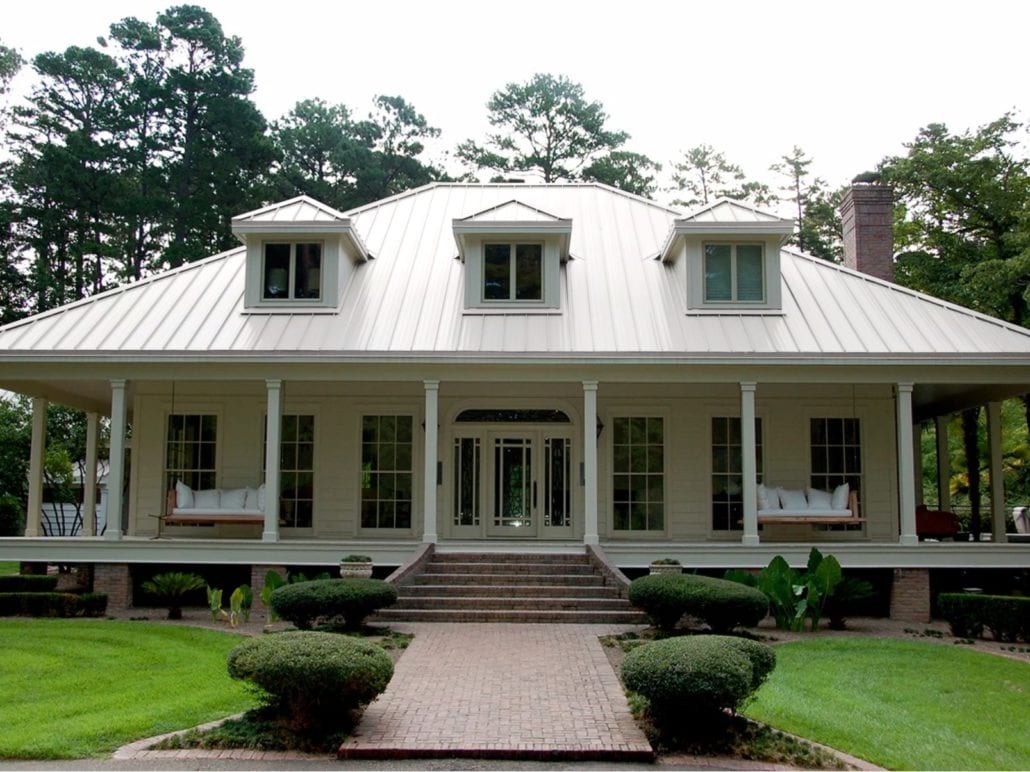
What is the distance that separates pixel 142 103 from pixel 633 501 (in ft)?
91.5

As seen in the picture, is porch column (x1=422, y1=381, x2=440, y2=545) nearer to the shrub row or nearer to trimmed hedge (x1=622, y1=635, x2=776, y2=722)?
the shrub row

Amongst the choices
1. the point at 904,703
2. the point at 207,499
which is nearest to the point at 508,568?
the point at 207,499

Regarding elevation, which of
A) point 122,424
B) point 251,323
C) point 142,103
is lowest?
point 122,424

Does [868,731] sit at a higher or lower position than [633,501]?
lower

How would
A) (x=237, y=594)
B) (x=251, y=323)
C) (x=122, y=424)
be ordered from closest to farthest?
(x=237, y=594) < (x=122, y=424) < (x=251, y=323)

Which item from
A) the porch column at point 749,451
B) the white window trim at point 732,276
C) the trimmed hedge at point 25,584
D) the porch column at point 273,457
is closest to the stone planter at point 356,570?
the porch column at point 273,457

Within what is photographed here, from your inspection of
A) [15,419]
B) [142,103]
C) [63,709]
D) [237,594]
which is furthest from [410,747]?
[142,103]

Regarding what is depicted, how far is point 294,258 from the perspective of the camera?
18375 millimetres

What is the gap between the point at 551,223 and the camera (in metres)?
18.1

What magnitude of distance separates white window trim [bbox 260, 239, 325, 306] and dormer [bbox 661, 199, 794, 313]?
21.6ft

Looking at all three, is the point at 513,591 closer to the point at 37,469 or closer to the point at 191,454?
the point at 191,454

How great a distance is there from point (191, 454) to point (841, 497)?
467 inches

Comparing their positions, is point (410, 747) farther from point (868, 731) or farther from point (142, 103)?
point (142, 103)

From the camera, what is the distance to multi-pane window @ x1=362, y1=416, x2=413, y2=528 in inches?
723
